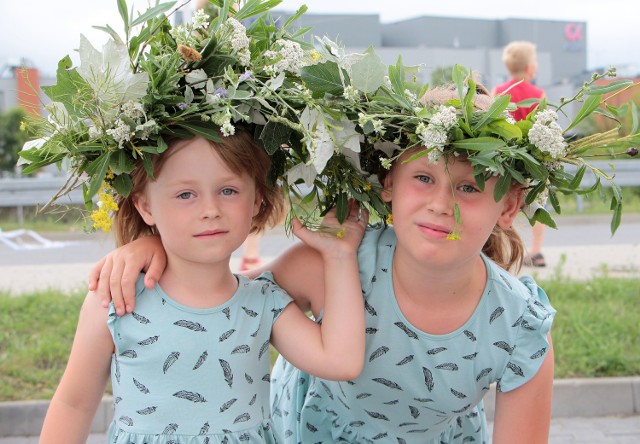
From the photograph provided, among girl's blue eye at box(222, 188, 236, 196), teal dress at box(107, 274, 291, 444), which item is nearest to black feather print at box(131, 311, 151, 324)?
teal dress at box(107, 274, 291, 444)

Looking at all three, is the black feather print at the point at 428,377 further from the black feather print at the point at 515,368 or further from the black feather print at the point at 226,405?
the black feather print at the point at 226,405

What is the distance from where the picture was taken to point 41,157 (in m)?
2.36

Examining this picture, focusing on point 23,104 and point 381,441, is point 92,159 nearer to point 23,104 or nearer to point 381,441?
point 23,104

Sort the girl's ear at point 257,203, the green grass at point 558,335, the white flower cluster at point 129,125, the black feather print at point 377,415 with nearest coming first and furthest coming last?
the white flower cluster at point 129,125
the girl's ear at point 257,203
the black feather print at point 377,415
the green grass at point 558,335

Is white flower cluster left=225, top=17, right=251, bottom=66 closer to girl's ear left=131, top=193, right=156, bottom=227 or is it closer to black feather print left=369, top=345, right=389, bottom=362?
girl's ear left=131, top=193, right=156, bottom=227

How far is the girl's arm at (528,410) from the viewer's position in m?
2.61

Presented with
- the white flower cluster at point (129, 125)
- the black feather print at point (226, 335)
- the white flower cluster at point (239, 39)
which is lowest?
the black feather print at point (226, 335)

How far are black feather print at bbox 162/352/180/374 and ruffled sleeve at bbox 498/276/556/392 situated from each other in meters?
1.01

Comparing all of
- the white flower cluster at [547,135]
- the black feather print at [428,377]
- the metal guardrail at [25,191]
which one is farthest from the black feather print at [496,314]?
the metal guardrail at [25,191]

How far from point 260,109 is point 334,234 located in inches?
20.3

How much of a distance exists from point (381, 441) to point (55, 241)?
375 inches

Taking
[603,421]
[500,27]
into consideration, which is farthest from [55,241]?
[500,27]

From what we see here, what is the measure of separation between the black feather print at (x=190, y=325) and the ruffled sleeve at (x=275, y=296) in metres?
0.23

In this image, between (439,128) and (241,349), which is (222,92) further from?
(241,349)
